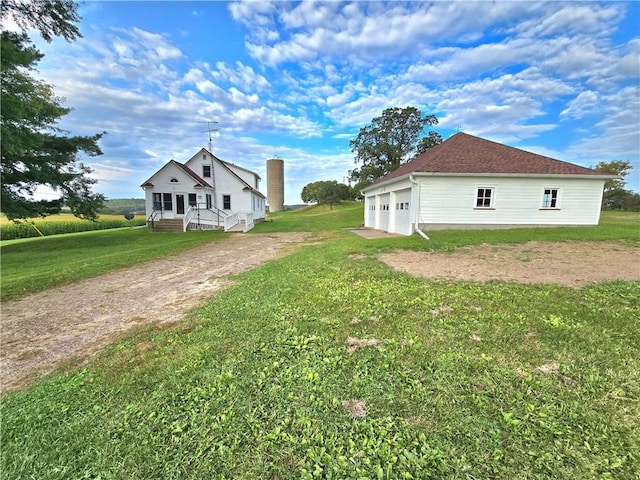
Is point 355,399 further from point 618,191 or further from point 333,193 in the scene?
point 333,193

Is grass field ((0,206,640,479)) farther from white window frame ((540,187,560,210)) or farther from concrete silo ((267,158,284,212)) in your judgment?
concrete silo ((267,158,284,212))

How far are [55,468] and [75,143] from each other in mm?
18857

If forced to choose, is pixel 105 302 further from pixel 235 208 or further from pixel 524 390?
pixel 235 208

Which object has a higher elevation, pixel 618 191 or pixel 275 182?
pixel 275 182

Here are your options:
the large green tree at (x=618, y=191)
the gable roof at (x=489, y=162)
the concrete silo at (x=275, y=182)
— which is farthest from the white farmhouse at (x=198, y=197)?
the large green tree at (x=618, y=191)

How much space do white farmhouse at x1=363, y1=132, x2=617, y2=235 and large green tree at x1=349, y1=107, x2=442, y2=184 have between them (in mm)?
15200

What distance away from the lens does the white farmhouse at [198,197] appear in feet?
67.2

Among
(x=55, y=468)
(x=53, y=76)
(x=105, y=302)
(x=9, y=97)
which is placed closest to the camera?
(x=55, y=468)

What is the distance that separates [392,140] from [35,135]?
26.7 m

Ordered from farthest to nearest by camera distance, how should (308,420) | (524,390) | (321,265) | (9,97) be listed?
(9,97)
(321,265)
(524,390)
(308,420)

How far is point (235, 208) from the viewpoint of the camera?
23922mm

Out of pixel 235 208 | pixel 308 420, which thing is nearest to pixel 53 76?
pixel 235 208

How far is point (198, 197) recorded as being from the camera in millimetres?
21781

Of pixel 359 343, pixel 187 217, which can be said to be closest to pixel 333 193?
pixel 187 217
